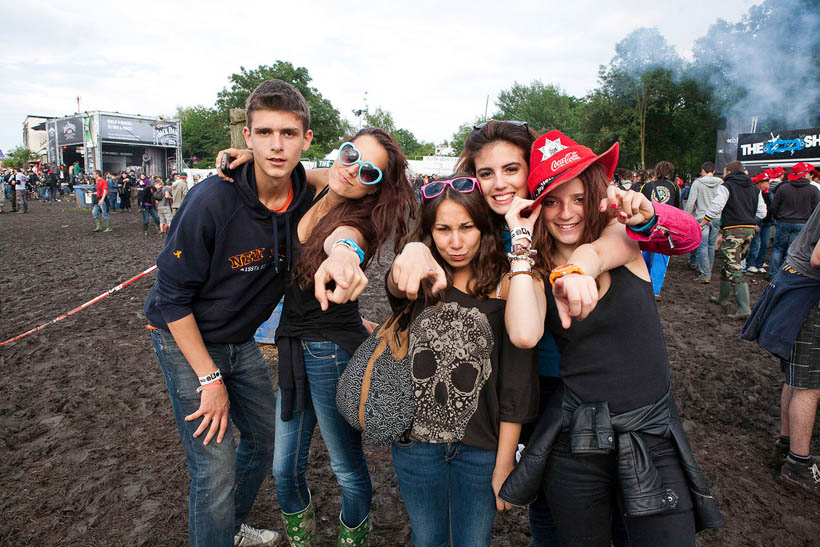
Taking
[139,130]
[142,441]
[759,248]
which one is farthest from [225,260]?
[139,130]

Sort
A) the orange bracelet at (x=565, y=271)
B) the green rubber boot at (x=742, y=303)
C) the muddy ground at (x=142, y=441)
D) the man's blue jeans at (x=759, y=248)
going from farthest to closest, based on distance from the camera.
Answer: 1. the man's blue jeans at (x=759, y=248)
2. the green rubber boot at (x=742, y=303)
3. the muddy ground at (x=142, y=441)
4. the orange bracelet at (x=565, y=271)

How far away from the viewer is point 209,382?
7.44 feet

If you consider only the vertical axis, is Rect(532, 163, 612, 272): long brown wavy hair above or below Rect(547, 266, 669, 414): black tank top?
above

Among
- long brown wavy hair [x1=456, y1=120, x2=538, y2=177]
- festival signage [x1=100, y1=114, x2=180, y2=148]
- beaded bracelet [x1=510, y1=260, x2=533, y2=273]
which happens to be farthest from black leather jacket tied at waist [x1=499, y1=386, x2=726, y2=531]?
festival signage [x1=100, y1=114, x2=180, y2=148]

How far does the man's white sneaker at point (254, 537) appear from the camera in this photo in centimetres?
288

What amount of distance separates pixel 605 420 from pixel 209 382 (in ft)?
5.85

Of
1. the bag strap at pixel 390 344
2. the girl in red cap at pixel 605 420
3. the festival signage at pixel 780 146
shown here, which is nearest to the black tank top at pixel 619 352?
the girl in red cap at pixel 605 420

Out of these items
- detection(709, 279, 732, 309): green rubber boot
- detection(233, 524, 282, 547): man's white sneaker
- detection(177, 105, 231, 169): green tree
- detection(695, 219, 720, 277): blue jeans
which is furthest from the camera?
detection(177, 105, 231, 169): green tree

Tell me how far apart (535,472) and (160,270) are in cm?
188

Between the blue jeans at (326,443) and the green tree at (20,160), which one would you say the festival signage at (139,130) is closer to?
the green tree at (20,160)

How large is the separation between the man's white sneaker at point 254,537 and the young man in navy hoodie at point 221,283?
2.34ft

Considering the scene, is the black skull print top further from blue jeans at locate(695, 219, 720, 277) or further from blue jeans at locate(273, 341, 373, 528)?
blue jeans at locate(695, 219, 720, 277)

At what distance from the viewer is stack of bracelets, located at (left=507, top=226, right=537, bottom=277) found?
5.82 ft

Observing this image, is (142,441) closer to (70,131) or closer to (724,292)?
(724,292)
